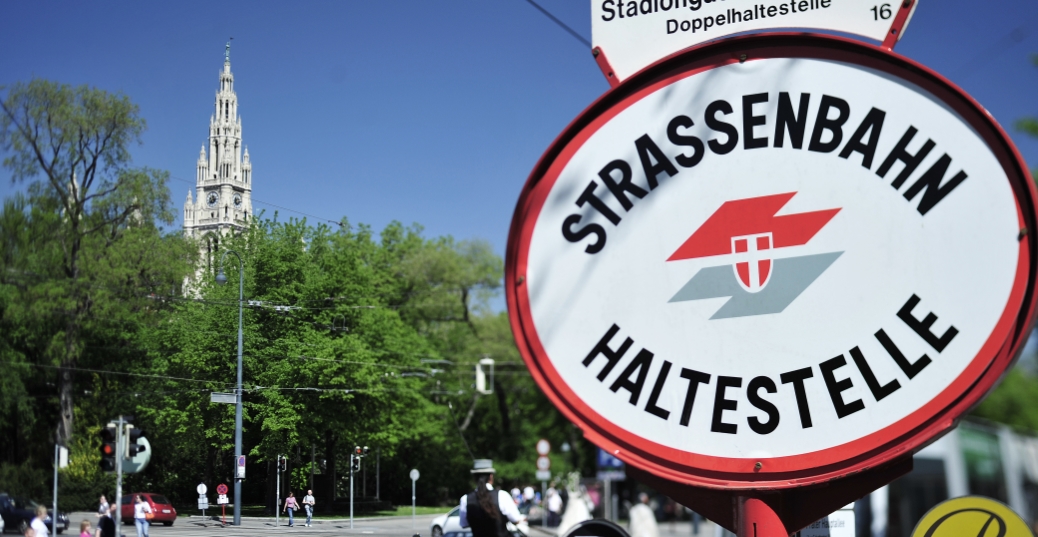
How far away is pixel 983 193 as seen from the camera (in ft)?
4.22

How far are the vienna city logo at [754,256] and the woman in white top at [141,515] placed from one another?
8.51 feet

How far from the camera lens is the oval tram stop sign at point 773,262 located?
1.29m

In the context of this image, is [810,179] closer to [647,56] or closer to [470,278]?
[647,56]

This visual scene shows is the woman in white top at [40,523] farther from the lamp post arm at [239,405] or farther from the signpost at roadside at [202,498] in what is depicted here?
the lamp post arm at [239,405]

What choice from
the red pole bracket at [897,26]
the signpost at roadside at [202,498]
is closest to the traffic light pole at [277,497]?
the signpost at roadside at [202,498]

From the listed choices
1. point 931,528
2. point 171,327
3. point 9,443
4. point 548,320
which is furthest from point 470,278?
point 548,320

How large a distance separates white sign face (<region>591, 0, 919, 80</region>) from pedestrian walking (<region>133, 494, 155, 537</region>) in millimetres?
2558

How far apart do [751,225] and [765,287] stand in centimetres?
10

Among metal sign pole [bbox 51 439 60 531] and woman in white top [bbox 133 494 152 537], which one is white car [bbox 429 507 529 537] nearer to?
woman in white top [bbox 133 494 152 537]

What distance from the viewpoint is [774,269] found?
1.41 meters

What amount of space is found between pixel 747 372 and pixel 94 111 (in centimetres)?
283

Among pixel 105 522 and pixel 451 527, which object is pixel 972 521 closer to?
pixel 451 527

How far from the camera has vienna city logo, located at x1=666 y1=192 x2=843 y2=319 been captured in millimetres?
1395

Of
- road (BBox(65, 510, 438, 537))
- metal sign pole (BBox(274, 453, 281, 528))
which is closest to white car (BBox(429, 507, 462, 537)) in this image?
road (BBox(65, 510, 438, 537))
